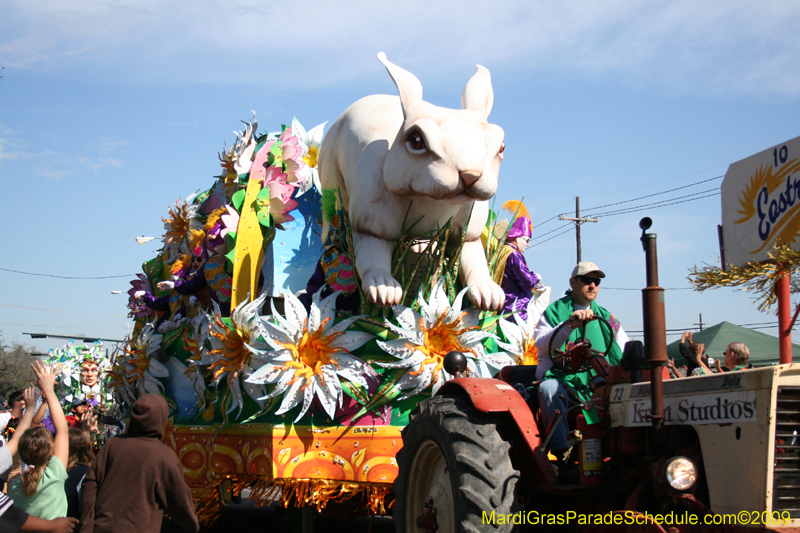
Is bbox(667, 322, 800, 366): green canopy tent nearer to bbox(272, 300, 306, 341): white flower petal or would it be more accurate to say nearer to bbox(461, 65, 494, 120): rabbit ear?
bbox(461, 65, 494, 120): rabbit ear

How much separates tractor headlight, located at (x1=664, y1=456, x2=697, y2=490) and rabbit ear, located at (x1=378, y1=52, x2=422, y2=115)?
3.12 metres

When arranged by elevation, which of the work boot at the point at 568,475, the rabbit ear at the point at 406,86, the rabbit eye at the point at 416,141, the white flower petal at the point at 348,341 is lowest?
the work boot at the point at 568,475

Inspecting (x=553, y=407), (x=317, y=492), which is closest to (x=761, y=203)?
(x=553, y=407)

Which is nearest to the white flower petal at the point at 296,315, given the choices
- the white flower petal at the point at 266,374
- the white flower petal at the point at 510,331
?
the white flower petal at the point at 266,374

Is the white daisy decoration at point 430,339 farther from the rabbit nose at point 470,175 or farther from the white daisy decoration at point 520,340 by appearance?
the rabbit nose at point 470,175

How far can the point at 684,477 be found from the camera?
2771 millimetres

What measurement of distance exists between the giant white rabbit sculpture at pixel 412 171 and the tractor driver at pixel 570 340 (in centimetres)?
92

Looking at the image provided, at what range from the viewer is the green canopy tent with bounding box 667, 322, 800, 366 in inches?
459

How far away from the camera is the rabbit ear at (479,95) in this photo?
5.28m

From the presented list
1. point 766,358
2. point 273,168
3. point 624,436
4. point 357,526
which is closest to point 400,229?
point 273,168

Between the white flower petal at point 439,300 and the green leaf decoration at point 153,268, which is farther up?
the green leaf decoration at point 153,268

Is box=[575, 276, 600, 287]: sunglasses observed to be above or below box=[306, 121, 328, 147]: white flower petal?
below

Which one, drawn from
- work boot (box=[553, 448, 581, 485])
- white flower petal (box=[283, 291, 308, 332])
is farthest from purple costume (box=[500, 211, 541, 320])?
work boot (box=[553, 448, 581, 485])

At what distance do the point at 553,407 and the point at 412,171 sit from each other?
6.20ft
